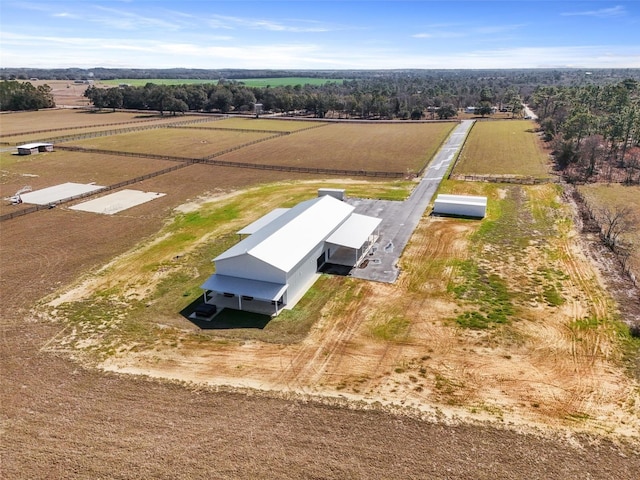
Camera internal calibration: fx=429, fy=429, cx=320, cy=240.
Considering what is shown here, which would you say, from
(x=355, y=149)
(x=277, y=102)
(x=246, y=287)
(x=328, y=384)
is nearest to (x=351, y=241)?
(x=246, y=287)

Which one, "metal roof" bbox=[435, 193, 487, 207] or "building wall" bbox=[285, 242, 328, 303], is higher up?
"metal roof" bbox=[435, 193, 487, 207]

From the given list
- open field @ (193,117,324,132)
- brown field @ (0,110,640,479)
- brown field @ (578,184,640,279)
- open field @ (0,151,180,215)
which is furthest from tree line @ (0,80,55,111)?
brown field @ (578,184,640,279)

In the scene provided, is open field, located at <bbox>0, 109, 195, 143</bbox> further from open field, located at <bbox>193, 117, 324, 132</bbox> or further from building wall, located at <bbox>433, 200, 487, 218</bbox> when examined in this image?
building wall, located at <bbox>433, 200, 487, 218</bbox>

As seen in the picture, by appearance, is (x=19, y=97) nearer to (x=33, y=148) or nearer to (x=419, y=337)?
(x=33, y=148)

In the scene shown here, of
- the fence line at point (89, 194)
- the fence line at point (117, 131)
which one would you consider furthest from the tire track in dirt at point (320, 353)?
the fence line at point (117, 131)

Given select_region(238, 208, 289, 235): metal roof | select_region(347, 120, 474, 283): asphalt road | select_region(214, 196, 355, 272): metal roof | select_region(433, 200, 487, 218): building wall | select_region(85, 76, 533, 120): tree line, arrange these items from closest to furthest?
1. select_region(214, 196, 355, 272): metal roof
2. select_region(347, 120, 474, 283): asphalt road
3. select_region(238, 208, 289, 235): metal roof
4. select_region(433, 200, 487, 218): building wall
5. select_region(85, 76, 533, 120): tree line

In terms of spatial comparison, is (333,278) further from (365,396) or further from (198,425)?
(198,425)

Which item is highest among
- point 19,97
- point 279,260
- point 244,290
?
point 19,97

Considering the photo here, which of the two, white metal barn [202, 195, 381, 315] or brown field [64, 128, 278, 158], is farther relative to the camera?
brown field [64, 128, 278, 158]
